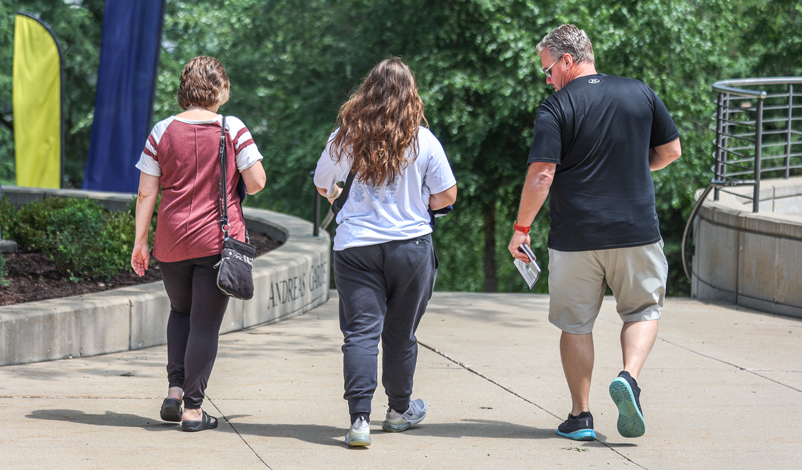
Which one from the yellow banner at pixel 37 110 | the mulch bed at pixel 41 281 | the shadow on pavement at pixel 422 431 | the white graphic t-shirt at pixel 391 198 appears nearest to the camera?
the white graphic t-shirt at pixel 391 198

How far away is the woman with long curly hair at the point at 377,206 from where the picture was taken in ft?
12.5

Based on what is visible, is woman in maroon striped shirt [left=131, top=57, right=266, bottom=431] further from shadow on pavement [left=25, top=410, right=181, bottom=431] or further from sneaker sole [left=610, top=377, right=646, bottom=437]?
sneaker sole [left=610, top=377, right=646, bottom=437]

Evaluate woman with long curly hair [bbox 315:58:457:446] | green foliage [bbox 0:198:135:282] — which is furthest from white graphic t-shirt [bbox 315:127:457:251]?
green foliage [bbox 0:198:135:282]

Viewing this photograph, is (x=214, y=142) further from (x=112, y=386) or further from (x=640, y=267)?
(x=640, y=267)

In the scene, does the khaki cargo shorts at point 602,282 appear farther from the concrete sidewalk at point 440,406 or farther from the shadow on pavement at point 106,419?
the shadow on pavement at point 106,419

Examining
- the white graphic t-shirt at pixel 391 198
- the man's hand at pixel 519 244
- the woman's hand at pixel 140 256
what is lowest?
the woman's hand at pixel 140 256

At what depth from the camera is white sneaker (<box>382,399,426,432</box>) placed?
4.16 metres

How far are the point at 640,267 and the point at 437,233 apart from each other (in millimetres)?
16393

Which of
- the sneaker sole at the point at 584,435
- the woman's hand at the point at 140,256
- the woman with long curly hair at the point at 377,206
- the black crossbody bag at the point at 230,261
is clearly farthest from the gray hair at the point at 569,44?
the woman's hand at the point at 140,256

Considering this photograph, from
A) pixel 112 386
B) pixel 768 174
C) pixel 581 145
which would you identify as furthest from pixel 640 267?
pixel 768 174

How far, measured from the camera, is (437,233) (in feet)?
66.8

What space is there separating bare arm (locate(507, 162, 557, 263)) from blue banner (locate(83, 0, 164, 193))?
8.19 metres

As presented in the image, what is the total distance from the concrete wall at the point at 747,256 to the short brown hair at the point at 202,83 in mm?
5370

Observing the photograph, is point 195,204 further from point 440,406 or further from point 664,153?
point 664,153
